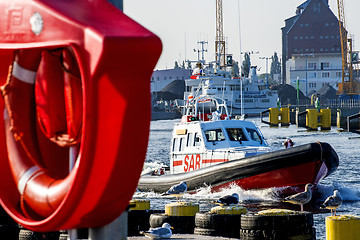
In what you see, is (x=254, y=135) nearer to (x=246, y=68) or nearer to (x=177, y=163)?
(x=177, y=163)

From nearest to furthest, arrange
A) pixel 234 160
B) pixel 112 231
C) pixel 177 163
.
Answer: pixel 112 231, pixel 234 160, pixel 177 163

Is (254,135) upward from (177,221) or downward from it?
upward

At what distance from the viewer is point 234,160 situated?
65.1 ft

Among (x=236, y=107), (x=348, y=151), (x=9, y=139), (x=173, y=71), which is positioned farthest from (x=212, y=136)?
(x=173, y=71)

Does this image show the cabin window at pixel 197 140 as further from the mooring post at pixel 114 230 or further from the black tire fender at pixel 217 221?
the mooring post at pixel 114 230

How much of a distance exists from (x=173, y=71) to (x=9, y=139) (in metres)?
172

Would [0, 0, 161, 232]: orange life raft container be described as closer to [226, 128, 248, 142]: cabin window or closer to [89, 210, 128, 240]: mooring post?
[89, 210, 128, 240]: mooring post

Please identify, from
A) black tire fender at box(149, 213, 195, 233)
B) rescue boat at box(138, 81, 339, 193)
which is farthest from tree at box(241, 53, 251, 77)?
black tire fender at box(149, 213, 195, 233)

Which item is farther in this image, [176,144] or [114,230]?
[176,144]

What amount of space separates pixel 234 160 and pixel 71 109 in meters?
15.6

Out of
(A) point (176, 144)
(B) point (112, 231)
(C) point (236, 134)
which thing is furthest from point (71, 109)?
(A) point (176, 144)

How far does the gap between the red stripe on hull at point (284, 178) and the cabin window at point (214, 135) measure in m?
1.69

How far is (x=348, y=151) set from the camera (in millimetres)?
48344

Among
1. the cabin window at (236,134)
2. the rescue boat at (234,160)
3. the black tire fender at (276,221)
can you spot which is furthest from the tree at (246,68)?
the black tire fender at (276,221)
